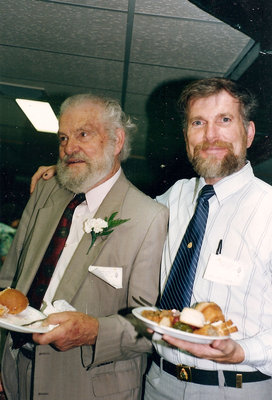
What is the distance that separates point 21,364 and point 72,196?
1035mm

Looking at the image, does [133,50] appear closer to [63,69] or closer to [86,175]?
[63,69]

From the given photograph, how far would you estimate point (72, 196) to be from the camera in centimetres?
235

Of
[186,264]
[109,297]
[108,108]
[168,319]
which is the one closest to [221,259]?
[186,264]

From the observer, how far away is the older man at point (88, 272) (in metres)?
1.75

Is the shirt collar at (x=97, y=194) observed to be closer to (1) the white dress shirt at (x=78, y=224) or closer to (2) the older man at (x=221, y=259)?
(1) the white dress shirt at (x=78, y=224)

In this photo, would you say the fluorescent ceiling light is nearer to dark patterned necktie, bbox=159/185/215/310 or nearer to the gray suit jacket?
the gray suit jacket

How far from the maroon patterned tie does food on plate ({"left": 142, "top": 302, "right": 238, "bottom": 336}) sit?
734 mm

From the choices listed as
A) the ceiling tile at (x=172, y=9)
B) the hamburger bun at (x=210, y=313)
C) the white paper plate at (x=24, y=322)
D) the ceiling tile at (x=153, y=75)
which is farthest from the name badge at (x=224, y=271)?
the ceiling tile at (x=153, y=75)

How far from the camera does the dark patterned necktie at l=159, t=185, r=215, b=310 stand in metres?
Answer: 1.67

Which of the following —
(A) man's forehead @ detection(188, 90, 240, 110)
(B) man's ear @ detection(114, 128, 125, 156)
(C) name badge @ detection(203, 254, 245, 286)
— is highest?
(A) man's forehead @ detection(188, 90, 240, 110)

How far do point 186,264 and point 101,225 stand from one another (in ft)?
1.63

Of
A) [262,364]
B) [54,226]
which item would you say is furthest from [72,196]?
[262,364]

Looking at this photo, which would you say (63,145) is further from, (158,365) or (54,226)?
(158,365)

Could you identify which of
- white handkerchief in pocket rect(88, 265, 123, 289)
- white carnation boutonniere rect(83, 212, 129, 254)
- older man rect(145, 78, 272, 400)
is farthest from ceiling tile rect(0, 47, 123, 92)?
white handkerchief in pocket rect(88, 265, 123, 289)
